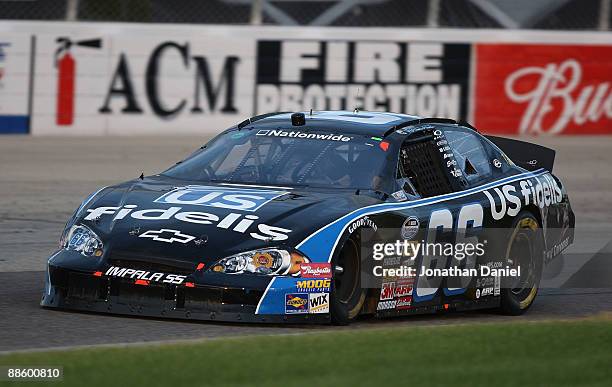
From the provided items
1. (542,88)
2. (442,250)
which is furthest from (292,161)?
(542,88)

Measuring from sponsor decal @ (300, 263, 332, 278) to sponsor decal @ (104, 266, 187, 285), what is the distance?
60 cm

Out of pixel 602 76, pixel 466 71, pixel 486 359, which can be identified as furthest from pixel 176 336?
pixel 602 76

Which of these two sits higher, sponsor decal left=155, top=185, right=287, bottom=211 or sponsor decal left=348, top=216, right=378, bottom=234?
sponsor decal left=155, top=185, right=287, bottom=211

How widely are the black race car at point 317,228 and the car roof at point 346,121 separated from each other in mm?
12

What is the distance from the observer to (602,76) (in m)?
21.3

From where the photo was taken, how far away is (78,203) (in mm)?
13438

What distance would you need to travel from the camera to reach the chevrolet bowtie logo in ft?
23.1

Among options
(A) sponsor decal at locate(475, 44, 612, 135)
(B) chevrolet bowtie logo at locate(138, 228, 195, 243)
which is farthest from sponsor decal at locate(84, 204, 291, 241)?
(A) sponsor decal at locate(475, 44, 612, 135)

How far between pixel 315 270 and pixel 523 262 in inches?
82.4

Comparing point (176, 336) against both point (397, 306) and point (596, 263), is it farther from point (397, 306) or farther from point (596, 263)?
point (596, 263)

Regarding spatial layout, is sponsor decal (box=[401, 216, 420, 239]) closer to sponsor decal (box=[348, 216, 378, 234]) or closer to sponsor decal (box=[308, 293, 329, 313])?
sponsor decal (box=[348, 216, 378, 234])

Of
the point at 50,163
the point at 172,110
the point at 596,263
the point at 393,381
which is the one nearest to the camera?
the point at 393,381

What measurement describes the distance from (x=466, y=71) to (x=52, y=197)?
854 cm

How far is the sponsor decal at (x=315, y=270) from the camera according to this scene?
22.9 ft
